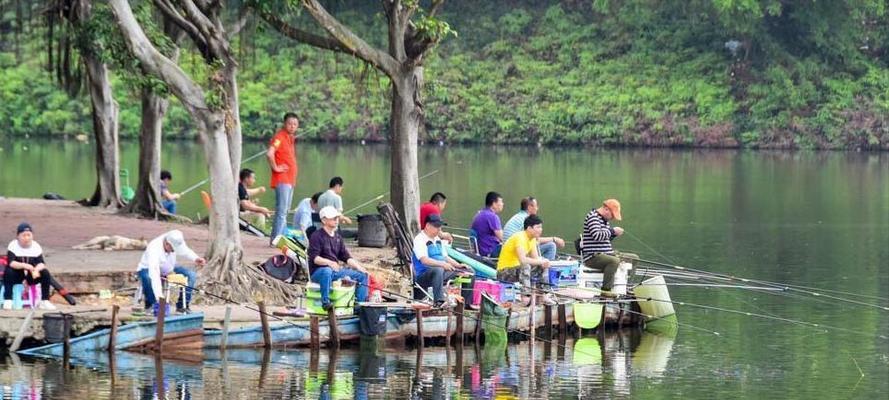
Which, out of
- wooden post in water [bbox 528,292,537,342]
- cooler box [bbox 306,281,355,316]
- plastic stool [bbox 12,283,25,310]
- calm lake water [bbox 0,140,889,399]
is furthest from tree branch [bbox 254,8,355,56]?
plastic stool [bbox 12,283,25,310]

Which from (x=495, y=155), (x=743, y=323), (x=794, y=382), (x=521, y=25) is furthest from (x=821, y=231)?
(x=521, y=25)

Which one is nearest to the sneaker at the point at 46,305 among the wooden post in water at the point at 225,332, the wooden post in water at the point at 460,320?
the wooden post in water at the point at 225,332

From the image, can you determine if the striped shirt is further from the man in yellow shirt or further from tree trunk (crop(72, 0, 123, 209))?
tree trunk (crop(72, 0, 123, 209))

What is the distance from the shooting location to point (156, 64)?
22984mm

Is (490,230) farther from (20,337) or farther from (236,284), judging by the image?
(20,337)

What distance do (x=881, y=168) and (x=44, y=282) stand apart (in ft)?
142

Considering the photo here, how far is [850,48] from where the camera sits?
72062 mm

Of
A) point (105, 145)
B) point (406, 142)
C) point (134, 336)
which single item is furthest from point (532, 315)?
point (105, 145)

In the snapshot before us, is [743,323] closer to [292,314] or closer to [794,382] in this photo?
[794,382]

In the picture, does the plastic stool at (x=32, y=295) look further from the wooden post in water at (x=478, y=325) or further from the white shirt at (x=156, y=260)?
the wooden post in water at (x=478, y=325)

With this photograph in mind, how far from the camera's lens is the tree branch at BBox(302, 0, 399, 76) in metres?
27.6

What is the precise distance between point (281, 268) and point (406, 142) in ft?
16.6

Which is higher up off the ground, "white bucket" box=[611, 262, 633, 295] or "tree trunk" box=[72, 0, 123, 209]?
"tree trunk" box=[72, 0, 123, 209]

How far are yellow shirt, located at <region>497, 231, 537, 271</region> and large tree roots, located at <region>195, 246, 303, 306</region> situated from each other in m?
2.61
